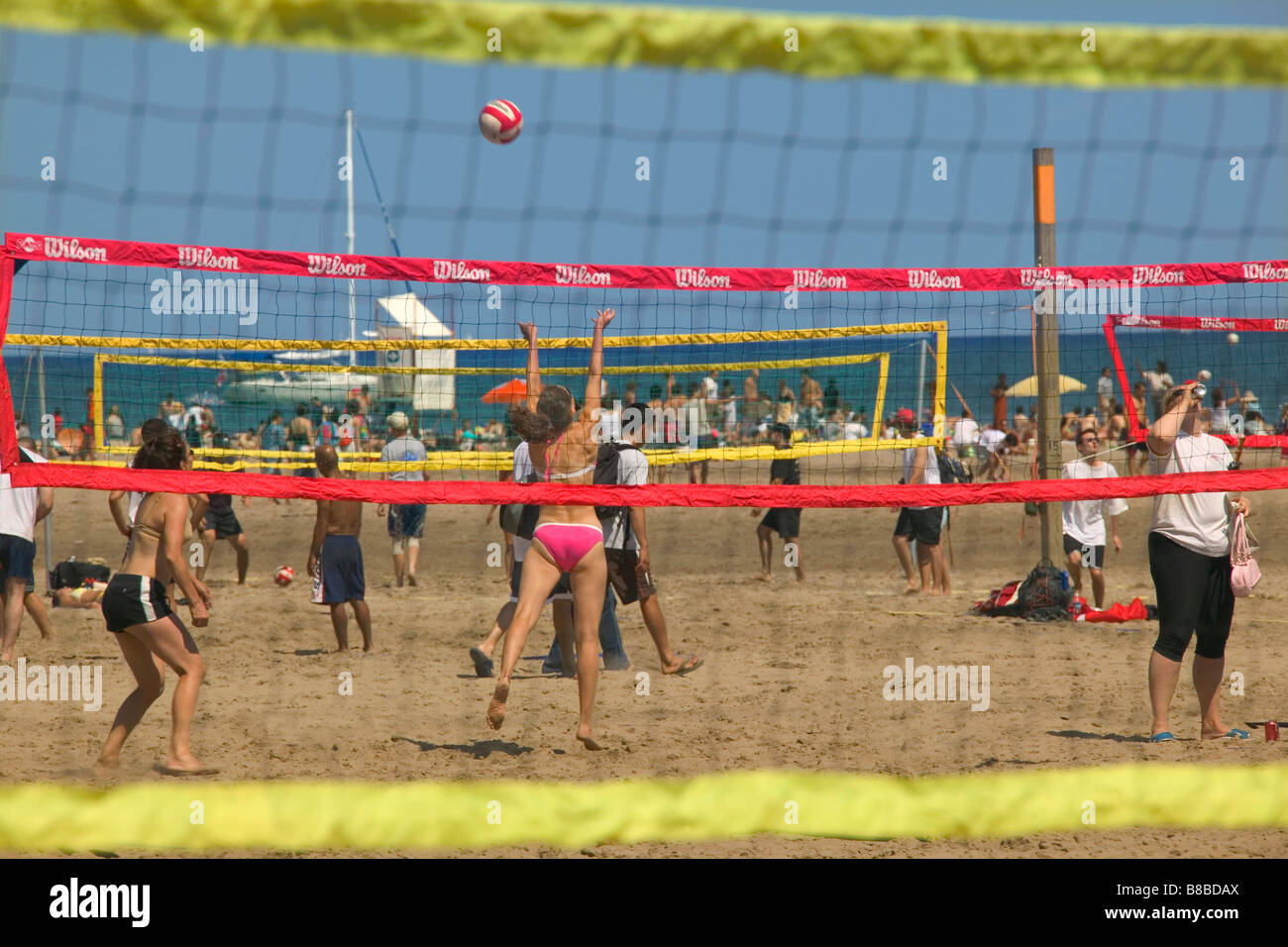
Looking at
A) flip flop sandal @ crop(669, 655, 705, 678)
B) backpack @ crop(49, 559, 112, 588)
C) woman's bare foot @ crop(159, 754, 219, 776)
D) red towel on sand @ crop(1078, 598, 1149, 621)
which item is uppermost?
backpack @ crop(49, 559, 112, 588)

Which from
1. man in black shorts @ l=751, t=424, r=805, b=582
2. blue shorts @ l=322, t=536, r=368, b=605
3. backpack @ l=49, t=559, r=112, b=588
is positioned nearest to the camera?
blue shorts @ l=322, t=536, r=368, b=605

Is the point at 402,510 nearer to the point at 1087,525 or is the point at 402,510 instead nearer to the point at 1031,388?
the point at 1087,525

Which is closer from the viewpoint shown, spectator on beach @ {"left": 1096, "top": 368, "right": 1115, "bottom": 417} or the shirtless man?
the shirtless man

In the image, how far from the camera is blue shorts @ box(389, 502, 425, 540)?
11062 mm

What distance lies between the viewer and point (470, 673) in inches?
→ 296

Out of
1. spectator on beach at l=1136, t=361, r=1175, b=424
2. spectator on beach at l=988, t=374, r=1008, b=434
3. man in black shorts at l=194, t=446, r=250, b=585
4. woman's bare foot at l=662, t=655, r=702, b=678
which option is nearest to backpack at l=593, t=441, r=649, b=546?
woman's bare foot at l=662, t=655, r=702, b=678

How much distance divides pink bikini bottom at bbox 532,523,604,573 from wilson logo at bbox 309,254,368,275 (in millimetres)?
1854

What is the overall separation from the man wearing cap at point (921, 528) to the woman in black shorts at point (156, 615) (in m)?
6.18

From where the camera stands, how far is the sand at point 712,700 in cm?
526

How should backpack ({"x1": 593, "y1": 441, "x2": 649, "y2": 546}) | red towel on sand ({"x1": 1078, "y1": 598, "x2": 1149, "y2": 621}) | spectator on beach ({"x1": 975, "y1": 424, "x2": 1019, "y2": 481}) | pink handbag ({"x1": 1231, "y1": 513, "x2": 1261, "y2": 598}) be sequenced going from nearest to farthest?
pink handbag ({"x1": 1231, "y1": 513, "x2": 1261, "y2": 598}) < backpack ({"x1": 593, "y1": 441, "x2": 649, "y2": 546}) < red towel on sand ({"x1": 1078, "y1": 598, "x2": 1149, "y2": 621}) < spectator on beach ({"x1": 975, "y1": 424, "x2": 1019, "y2": 481})

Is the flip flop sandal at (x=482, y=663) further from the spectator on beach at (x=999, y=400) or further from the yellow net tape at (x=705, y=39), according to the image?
the spectator on beach at (x=999, y=400)

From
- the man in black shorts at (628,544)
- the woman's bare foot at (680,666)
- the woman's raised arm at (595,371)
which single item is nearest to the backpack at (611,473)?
the man in black shorts at (628,544)

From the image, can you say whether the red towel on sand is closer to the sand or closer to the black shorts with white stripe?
the sand

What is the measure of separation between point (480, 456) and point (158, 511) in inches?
222
